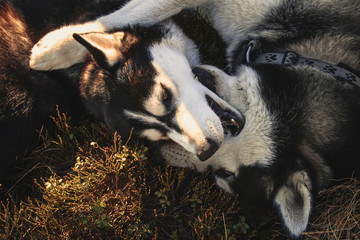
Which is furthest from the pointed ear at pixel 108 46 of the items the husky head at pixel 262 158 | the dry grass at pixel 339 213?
the dry grass at pixel 339 213

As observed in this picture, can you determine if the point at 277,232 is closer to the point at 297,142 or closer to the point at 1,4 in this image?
the point at 297,142

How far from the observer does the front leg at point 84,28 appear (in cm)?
274

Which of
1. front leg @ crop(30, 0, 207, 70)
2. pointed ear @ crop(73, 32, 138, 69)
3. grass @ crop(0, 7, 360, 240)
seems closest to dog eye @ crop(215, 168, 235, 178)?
grass @ crop(0, 7, 360, 240)

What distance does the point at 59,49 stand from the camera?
2738 millimetres

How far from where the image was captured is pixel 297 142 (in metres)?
2.49

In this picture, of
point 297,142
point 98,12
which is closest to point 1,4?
point 98,12

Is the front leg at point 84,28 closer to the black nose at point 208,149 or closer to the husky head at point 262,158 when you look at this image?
the husky head at point 262,158

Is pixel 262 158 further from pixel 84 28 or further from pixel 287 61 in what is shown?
pixel 84 28

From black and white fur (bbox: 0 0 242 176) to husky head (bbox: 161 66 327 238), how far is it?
0.54 feet

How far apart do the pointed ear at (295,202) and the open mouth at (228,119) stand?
548mm

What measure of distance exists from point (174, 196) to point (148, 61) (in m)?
1.30

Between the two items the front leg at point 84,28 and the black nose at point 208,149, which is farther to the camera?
the front leg at point 84,28

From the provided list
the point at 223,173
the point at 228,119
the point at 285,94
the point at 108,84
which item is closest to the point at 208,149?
the point at 228,119

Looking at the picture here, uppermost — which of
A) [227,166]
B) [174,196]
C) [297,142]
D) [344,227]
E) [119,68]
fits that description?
[119,68]
